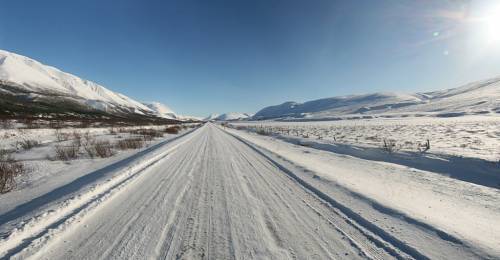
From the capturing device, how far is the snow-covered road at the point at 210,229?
9.30 ft

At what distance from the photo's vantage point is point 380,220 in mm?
3934

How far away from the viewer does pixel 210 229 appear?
3430 mm

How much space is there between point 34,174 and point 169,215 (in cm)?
551

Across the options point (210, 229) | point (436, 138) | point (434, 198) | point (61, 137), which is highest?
point (61, 137)

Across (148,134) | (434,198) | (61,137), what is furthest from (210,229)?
(148,134)

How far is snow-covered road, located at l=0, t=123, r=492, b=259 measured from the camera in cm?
283

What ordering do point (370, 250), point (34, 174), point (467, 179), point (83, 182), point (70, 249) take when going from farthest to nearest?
point (467, 179) < point (34, 174) < point (83, 182) < point (370, 250) < point (70, 249)

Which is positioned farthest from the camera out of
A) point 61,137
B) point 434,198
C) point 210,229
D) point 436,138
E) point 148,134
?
point 148,134

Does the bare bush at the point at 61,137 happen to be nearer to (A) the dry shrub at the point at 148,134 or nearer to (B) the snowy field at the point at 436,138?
(A) the dry shrub at the point at 148,134

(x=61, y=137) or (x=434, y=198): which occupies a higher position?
(x=61, y=137)

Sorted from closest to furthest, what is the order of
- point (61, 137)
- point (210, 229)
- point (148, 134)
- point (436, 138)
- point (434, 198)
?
1. point (210, 229)
2. point (434, 198)
3. point (436, 138)
4. point (61, 137)
5. point (148, 134)

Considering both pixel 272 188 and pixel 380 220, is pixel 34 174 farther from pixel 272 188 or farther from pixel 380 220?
pixel 380 220

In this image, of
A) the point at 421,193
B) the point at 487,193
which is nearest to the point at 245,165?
the point at 421,193

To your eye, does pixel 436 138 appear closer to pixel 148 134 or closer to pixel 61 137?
pixel 148 134
